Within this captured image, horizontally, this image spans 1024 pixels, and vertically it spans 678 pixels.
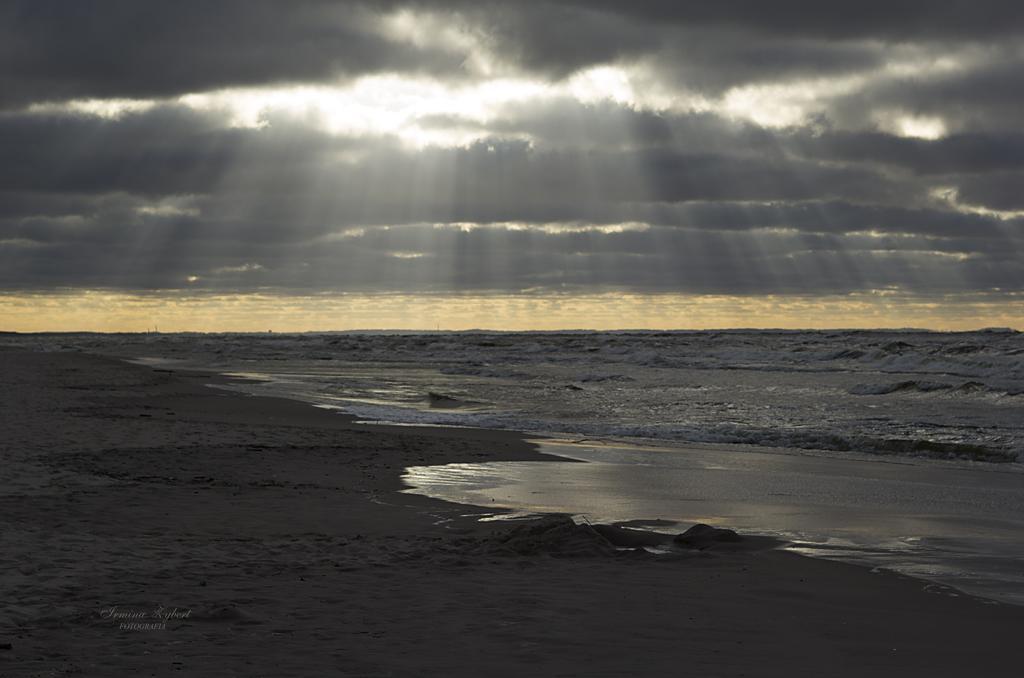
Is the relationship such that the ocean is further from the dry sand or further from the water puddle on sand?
the dry sand

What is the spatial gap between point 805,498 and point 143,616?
8947mm

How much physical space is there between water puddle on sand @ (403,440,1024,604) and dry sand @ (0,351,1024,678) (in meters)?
0.91

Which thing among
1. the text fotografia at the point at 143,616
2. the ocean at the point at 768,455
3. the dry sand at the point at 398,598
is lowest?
the ocean at the point at 768,455

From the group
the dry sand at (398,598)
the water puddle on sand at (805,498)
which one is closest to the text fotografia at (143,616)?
the dry sand at (398,598)

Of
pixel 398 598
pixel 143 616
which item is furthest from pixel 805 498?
pixel 143 616

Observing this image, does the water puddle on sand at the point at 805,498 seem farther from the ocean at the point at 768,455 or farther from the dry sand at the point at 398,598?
the dry sand at the point at 398,598

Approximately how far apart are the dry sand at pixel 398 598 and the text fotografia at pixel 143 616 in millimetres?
28

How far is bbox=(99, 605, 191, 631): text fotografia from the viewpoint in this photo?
635 centimetres

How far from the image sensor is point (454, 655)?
6.00 metres

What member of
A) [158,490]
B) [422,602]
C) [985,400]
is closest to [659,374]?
[985,400]

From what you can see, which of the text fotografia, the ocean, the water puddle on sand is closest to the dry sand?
the text fotografia

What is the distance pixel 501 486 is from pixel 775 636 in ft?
24.1

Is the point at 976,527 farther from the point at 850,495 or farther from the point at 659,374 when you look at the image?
the point at 659,374

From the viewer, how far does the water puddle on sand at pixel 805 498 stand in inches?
368
